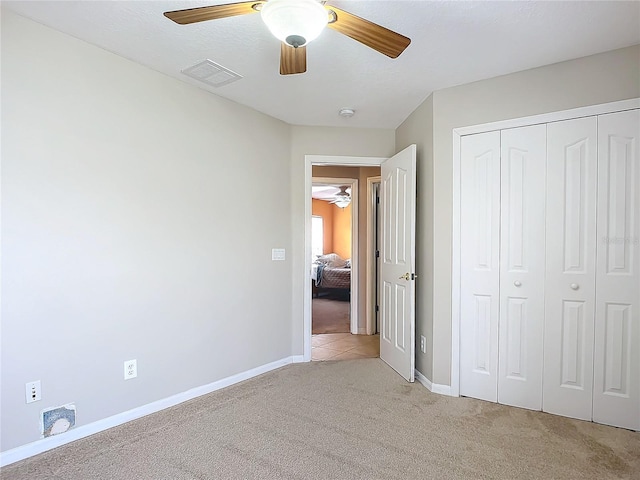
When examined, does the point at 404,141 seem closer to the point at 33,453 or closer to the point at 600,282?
the point at 600,282

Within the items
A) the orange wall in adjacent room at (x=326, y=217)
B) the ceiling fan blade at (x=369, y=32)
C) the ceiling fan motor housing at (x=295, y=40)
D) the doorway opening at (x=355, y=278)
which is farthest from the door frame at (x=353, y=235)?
the orange wall in adjacent room at (x=326, y=217)

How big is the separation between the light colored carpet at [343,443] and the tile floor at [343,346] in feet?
3.63

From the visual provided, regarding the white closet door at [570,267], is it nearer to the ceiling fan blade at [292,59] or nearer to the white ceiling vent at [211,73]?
the ceiling fan blade at [292,59]

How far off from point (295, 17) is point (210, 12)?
1.18ft

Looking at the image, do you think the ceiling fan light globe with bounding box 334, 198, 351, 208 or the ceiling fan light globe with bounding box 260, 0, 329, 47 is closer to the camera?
the ceiling fan light globe with bounding box 260, 0, 329, 47

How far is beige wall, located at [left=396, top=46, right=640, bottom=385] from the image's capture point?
249 centimetres

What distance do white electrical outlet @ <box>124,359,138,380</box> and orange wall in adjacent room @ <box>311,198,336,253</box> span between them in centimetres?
801

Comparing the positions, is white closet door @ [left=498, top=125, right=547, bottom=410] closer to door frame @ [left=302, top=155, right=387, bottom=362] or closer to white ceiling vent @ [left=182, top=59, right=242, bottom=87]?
door frame @ [left=302, top=155, right=387, bottom=362]

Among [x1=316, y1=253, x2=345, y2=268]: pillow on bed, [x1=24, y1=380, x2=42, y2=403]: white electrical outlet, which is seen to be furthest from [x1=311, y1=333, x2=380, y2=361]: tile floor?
[x1=316, y1=253, x2=345, y2=268]: pillow on bed

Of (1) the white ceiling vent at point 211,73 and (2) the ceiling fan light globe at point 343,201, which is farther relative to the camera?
(2) the ceiling fan light globe at point 343,201

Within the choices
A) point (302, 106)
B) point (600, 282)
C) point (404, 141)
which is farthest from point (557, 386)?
point (302, 106)

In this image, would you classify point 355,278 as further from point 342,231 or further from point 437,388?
point 342,231

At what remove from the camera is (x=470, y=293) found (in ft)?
9.87

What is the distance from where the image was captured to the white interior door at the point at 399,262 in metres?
3.31
